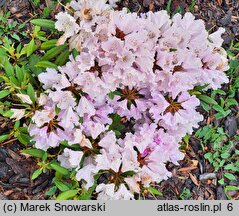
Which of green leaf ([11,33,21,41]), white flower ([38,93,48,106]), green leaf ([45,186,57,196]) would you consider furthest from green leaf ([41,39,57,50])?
green leaf ([45,186,57,196])

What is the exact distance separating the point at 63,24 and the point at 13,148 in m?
0.89

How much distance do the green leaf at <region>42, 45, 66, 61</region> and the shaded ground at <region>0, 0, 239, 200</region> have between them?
1.52 ft

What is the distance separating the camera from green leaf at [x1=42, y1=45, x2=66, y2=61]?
265cm

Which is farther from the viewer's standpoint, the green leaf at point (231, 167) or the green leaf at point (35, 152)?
the green leaf at point (231, 167)

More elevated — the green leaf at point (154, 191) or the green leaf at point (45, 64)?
the green leaf at point (45, 64)

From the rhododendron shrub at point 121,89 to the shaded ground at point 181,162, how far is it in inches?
13.8

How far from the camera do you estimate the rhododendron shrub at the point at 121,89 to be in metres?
2.31

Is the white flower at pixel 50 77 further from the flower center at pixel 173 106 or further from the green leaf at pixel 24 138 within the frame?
the flower center at pixel 173 106

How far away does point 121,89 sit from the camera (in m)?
2.61

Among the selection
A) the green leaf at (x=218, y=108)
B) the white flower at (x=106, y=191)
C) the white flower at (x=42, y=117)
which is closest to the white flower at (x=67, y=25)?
the white flower at (x=42, y=117)

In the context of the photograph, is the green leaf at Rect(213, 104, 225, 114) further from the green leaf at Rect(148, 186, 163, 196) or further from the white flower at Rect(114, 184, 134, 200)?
the white flower at Rect(114, 184, 134, 200)

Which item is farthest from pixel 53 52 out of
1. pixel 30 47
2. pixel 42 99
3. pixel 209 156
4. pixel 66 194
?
pixel 209 156

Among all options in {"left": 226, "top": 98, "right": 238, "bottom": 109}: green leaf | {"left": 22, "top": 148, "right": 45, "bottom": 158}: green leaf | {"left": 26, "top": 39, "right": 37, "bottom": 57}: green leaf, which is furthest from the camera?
{"left": 226, "top": 98, "right": 238, "bottom": 109}: green leaf

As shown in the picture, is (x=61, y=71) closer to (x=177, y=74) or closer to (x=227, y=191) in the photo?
(x=177, y=74)
